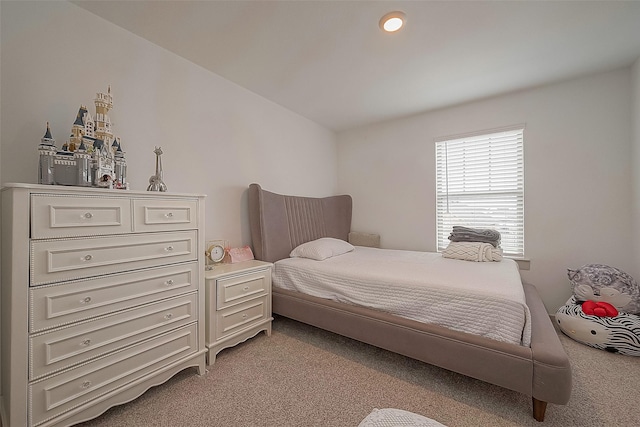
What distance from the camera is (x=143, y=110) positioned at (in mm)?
1953

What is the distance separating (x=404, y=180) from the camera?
3547 mm

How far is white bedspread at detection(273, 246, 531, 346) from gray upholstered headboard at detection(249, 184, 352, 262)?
27 centimetres

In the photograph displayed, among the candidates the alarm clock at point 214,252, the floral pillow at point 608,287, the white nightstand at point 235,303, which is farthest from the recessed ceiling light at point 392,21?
the floral pillow at point 608,287

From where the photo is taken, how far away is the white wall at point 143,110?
4.79 ft

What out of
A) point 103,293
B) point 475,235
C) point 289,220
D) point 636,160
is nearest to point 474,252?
point 475,235

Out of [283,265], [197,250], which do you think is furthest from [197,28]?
[283,265]

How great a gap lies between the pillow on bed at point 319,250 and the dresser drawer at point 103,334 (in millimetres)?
1232

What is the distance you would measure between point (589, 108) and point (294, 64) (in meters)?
2.97

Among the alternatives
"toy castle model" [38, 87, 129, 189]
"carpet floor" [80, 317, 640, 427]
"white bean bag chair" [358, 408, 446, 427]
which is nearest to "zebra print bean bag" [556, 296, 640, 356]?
"carpet floor" [80, 317, 640, 427]

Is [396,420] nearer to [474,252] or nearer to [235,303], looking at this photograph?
[235,303]

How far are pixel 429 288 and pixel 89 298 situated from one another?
2.03 meters

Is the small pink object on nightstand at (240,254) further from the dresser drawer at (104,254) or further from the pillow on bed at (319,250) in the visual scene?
the dresser drawer at (104,254)

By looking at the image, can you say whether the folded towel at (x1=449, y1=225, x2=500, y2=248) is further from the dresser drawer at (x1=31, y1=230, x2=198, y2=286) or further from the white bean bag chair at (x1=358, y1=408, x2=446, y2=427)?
the dresser drawer at (x1=31, y1=230, x2=198, y2=286)

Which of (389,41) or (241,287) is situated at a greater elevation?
(389,41)
